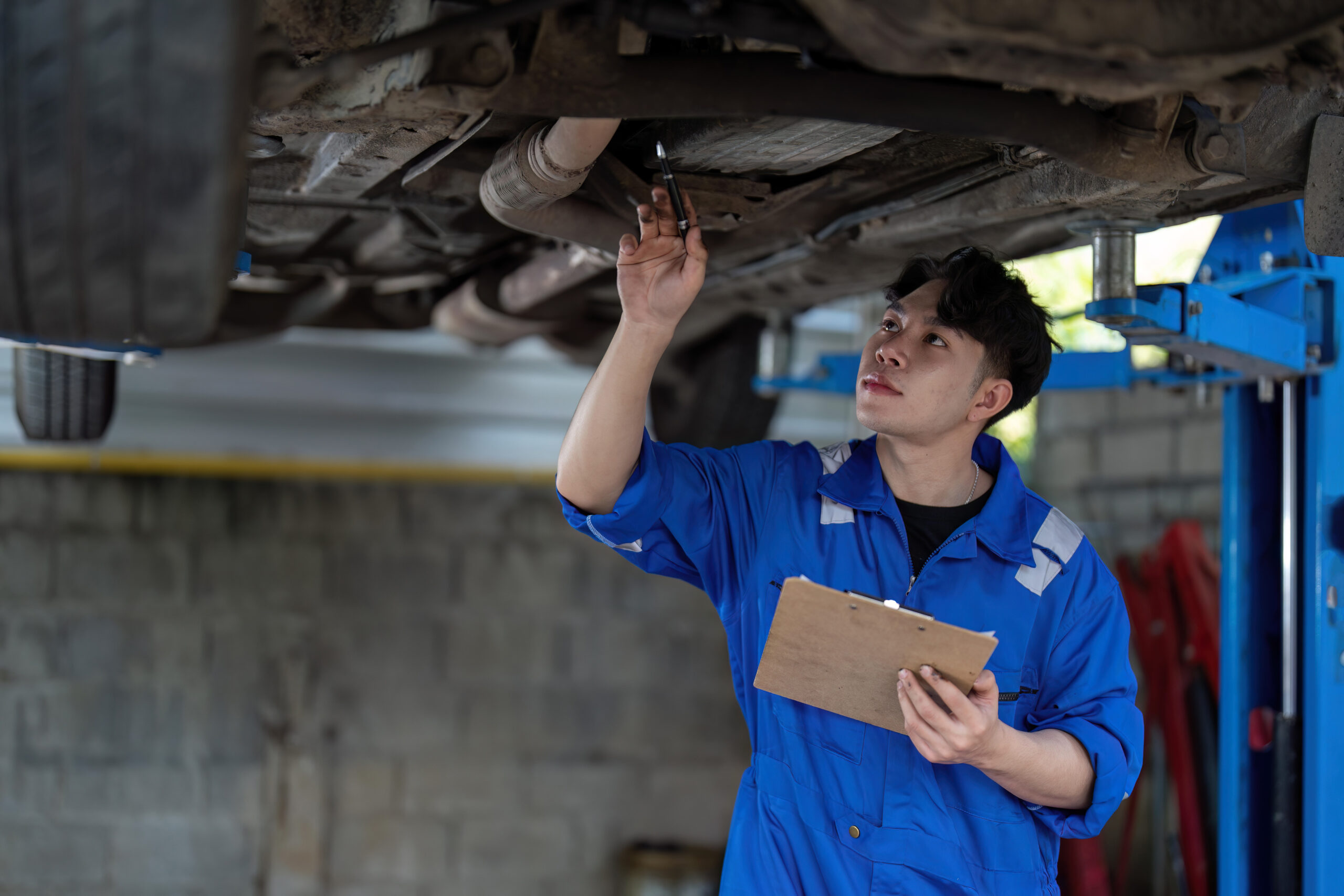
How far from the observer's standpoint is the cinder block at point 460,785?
3828 millimetres

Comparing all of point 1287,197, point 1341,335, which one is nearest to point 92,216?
point 1287,197

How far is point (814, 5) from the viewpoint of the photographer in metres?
1.01

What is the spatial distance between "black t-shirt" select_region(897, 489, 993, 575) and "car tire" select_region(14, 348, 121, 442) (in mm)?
2134

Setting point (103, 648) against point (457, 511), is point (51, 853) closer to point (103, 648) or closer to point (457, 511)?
point (103, 648)

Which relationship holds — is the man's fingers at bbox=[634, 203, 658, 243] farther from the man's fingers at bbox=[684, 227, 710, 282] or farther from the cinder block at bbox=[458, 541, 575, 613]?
the cinder block at bbox=[458, 541, 575, 613]

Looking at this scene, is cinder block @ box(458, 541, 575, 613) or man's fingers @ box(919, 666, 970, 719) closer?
man's fingers @ box(919, 666, 970, 719)

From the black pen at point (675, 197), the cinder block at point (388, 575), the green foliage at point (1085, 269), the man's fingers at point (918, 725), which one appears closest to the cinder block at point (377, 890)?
the cinder block at point (388, 575)

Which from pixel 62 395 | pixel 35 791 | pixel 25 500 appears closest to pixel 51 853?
pixel 35 791

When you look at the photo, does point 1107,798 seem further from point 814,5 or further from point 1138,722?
point 814,5

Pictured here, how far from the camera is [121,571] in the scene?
141 inches

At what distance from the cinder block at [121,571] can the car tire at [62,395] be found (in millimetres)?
707

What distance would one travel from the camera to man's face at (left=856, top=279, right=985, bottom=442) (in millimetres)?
1522

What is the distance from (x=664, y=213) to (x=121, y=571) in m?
2.90

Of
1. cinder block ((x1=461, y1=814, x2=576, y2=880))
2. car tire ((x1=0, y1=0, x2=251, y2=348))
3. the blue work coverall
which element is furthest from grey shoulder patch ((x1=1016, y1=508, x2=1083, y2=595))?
cinder block ((x1=461, y1=814, x2=576, y2=880))
